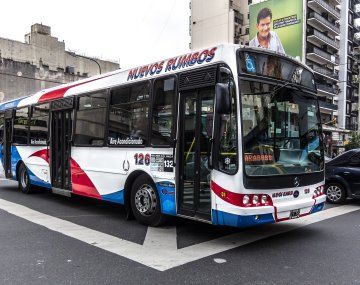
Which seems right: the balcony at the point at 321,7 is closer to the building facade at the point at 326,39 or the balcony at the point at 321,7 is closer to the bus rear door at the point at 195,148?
the building facade at the point at 326,39

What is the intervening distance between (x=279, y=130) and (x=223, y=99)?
1.33 m

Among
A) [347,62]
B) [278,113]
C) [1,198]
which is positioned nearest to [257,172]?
[278,113]

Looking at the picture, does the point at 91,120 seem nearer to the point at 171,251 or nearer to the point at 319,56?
the point at 171,251

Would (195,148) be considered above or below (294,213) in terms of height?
above

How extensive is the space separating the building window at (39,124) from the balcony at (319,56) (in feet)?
198

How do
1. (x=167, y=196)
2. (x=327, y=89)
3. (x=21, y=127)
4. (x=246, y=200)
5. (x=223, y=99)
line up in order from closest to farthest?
(x=223, y=99) < (x=246, y=200) < (x=167, y=196) < (x=21, y=127) < (x=327, y=89)

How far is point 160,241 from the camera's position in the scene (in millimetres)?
6961

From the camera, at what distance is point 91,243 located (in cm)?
687

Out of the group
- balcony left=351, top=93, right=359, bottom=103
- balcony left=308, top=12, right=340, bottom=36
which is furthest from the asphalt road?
balcony left=351, top=93, right=359, bottom=103

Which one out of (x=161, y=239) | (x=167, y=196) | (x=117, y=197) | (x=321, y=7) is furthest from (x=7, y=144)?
(x=321, y=7)

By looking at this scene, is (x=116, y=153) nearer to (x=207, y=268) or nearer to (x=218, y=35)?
(x=207, y=268)

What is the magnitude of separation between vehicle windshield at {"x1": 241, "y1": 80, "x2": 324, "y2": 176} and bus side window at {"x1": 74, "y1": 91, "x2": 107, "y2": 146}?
3.69 meters

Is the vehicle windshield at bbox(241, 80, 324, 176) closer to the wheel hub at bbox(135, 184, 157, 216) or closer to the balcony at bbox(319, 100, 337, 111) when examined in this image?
the wheel hub at bbox(135, 184, 157, 216)

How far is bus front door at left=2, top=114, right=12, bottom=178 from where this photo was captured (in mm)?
13688
